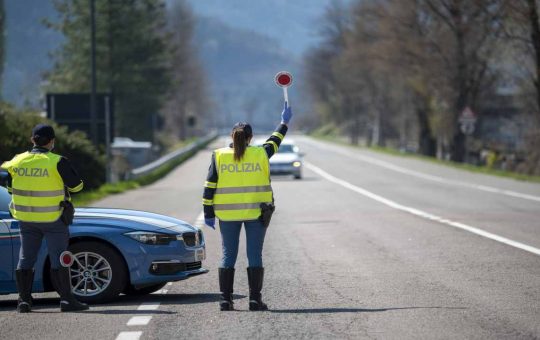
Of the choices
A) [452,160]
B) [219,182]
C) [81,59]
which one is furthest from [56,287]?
[81,59]

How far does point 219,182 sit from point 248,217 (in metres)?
0.43

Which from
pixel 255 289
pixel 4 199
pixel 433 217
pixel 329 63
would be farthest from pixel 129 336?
pixel 329 63

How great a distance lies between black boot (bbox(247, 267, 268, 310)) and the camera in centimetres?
1086

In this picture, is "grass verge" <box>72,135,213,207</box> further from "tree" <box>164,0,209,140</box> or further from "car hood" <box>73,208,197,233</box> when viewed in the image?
"tree" <box>164,0,209,140</box>

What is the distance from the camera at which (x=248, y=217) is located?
35.9ft

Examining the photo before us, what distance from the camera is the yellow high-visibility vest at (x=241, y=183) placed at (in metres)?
11.0

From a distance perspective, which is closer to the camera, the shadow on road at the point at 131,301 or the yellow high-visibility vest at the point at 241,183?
the yellow high-visibility vest at the point at 241,183

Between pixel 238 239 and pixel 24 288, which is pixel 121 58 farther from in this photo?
pixel 238 239

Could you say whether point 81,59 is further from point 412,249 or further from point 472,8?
point 412,249

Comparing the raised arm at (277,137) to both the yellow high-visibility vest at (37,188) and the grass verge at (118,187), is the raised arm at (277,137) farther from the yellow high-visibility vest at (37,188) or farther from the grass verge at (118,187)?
the grass verge at (118,187)

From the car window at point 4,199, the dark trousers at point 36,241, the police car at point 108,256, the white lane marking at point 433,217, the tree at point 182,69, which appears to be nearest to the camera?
the dark trousers at point 36,241

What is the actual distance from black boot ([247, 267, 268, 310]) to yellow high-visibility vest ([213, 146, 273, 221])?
476mm

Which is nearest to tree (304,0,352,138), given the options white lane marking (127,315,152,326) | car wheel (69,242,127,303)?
car wheel (69,242,127,303)

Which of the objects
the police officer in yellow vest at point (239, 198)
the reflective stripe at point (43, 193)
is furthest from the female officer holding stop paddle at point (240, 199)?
the reflective stripe at point (43, 193)
